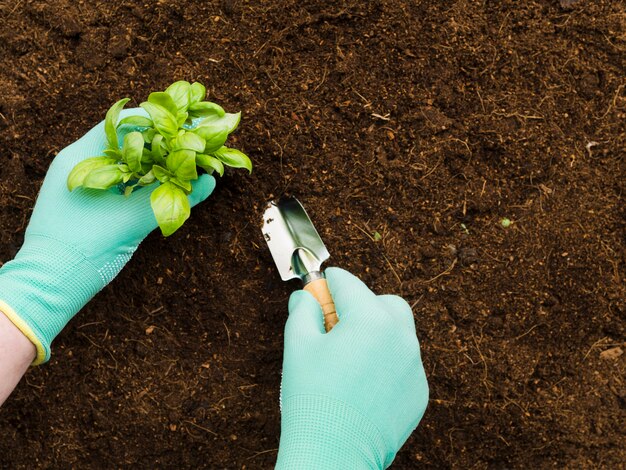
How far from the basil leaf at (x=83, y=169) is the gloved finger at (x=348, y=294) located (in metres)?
0.72

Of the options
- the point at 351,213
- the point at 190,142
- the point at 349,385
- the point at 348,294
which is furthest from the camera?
the point at 351,213

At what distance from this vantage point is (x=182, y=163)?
5.06 feet

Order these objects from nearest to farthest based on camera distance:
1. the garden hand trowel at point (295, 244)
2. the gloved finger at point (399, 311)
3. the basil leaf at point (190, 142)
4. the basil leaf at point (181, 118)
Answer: the basil leaf at point (190, 142) → the basil leaf at point (181, 118) → the gloved finger at point (399, 311) → the garden hand trowel at point (295, 244)

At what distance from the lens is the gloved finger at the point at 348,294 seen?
1687 mm

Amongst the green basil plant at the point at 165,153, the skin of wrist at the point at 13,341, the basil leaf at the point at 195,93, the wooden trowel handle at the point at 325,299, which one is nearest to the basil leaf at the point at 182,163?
the green basil plant at the point at 165,153

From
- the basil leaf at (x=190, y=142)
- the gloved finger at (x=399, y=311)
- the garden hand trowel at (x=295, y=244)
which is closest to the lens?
the basil leaf at (x=190, y=142)

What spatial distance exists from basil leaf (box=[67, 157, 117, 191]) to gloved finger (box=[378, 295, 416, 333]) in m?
0.89

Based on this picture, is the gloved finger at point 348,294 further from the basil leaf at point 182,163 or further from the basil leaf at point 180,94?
the basil leaf at point 180,94

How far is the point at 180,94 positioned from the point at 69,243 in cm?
55

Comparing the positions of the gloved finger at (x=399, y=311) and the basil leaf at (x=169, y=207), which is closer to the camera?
the basil leaf at (x=169, y=207)

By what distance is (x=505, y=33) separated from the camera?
2004mm

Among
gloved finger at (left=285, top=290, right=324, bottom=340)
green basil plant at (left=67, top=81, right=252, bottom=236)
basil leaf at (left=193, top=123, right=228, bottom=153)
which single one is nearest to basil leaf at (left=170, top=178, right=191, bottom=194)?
green basil plant at (left=67, top=81, right=252, bottom=236)

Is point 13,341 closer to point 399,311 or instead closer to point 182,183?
point 182,183

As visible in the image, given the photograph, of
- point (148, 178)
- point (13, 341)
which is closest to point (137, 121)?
point (148, 178)
